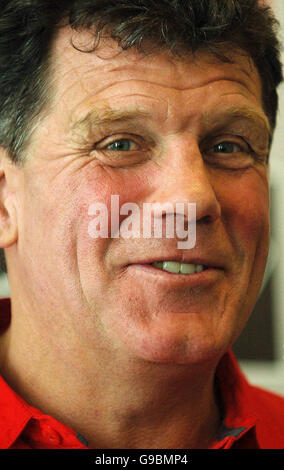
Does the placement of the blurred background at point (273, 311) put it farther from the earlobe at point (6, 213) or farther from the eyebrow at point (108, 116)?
the eyebrow at point (108, 116)

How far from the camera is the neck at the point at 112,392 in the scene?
135cm

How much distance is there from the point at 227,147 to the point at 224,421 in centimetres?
68

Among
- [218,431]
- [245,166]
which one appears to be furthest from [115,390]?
[245,166]

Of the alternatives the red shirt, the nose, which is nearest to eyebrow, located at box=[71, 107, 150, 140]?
the nose

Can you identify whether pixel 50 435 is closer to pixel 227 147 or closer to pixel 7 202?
pixel 7 202

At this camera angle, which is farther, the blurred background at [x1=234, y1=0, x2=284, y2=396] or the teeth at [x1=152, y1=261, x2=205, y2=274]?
the blurred background at [x1=234, y1=0, x2=284, y2=396]

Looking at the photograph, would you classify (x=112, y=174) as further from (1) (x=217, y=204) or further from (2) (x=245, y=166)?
(2) (x=245, y=166)

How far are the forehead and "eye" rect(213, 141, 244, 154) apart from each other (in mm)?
112

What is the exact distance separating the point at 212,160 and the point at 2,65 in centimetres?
53

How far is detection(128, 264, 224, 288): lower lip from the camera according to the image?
1.29 m

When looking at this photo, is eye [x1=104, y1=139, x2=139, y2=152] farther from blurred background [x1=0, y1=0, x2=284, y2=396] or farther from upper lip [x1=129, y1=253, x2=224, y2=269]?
blurred background [x1=0, y1=0, x2=284, y2=396]

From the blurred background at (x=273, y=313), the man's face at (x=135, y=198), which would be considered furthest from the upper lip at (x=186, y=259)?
the blurred background at (x=273, y=313)

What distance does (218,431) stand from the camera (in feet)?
5.17

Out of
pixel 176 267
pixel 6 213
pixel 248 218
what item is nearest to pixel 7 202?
pixel 6 213
